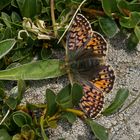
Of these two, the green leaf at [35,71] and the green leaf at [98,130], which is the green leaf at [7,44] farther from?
the green leaf at [98,130]

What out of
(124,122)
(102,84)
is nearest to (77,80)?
(102,84)

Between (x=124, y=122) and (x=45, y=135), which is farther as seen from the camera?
(x=124, y=122)

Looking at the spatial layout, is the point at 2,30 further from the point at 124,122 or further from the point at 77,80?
the point at 124,122

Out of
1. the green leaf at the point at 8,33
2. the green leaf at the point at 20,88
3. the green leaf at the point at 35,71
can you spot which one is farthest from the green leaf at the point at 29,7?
the green leaf at the point at 20,88

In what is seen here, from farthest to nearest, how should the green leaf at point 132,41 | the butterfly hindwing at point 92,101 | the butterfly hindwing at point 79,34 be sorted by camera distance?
the green leaf at point 132,41, the butterfly hindwing at point 79,34, the butterfly hindwing at point 92,101

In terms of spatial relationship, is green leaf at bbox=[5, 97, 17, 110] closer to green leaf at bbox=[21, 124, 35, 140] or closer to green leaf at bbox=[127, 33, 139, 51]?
green leaf at bbox=[21, 124, 35, 140]

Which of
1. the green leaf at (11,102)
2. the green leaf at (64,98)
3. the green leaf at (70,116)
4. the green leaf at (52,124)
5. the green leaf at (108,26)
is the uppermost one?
the green leaf at (108,26)

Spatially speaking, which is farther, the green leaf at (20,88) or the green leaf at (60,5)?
the green leaf at (60,5)
